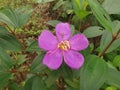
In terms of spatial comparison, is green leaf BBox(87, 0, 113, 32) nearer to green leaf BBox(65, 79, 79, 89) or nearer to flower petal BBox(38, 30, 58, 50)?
flower petal BBox(38, 30, 58, 50)

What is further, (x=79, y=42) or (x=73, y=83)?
(x=73, y=83)

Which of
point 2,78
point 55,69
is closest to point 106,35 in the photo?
point 55,69

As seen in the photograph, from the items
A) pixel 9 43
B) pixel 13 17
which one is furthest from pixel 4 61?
pixel 13 17

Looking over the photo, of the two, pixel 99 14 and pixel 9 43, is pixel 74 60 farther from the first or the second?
pixel 9 43

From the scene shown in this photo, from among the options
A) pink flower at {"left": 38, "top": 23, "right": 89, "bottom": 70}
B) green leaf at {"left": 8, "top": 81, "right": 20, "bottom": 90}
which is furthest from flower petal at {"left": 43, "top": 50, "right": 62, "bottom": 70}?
green leaf at {"left": 8, "top": 81, "right": 20, "bottom": 90}

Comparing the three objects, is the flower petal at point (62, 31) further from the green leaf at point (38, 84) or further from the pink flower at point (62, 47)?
the green leaf at point (38, 84)

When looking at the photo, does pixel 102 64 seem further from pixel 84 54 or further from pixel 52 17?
pixel 52 17

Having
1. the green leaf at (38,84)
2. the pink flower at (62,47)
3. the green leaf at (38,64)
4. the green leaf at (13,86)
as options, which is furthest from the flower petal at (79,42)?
the green leaf at (13,86)
